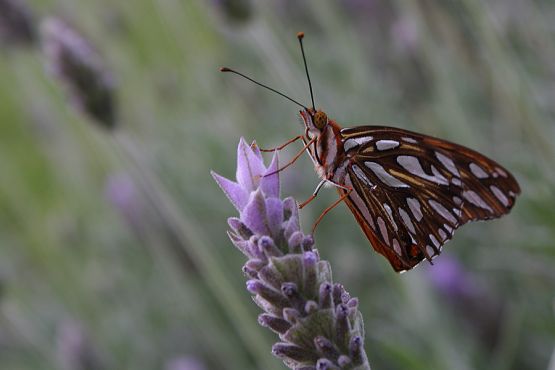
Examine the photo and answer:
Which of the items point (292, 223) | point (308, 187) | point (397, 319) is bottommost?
point (292, 223)

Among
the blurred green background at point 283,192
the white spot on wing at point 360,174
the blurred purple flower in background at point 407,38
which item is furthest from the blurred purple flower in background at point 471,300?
the white spot on wing at point 360,174

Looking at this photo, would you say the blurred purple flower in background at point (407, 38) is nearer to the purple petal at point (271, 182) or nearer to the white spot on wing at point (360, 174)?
the white spot on wing at point (360, 174)

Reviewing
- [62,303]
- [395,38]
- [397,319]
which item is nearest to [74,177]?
[62,303]

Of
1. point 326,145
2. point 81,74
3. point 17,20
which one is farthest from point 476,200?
point 17,20

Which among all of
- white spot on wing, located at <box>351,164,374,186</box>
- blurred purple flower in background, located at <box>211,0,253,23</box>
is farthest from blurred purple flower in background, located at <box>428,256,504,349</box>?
white spot on wing, located at <box>351,164,374,186</box>

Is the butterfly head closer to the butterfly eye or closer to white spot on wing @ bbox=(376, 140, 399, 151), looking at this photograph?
the butterfly eye

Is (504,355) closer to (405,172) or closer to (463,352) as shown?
(463,352)
